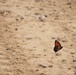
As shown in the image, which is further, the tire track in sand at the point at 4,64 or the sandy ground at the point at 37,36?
the sandy ground at the point at 37,36

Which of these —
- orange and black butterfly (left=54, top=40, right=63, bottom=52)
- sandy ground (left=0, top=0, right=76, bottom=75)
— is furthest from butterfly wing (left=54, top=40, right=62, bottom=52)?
sandy ground (left=0, top=0, right=76, bottom=75)

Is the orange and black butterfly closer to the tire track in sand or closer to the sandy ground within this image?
the sandy ground

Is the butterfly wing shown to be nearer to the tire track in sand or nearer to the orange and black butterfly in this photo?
the orange and black butterfly

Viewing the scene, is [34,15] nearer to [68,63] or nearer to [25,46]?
[25,46]

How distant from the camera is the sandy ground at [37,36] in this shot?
4.64 meters

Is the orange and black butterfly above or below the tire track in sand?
above

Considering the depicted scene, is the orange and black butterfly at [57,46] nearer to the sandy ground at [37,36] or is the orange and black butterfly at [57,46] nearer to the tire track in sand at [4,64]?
the sandy ground at [37,36]

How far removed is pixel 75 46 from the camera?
5.32 m

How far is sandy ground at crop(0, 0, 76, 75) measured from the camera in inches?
183

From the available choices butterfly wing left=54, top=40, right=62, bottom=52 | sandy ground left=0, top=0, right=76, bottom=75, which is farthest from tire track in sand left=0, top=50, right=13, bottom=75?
butterfly wing left=54, top=40, right=62, bottom=52

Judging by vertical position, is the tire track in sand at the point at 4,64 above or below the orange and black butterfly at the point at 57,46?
below

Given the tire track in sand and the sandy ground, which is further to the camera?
the sandy ground

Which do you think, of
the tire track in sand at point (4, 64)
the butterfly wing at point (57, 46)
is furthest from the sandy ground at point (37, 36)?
the butterfly wing at point (57, 46)

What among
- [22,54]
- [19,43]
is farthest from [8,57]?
[19,43]
